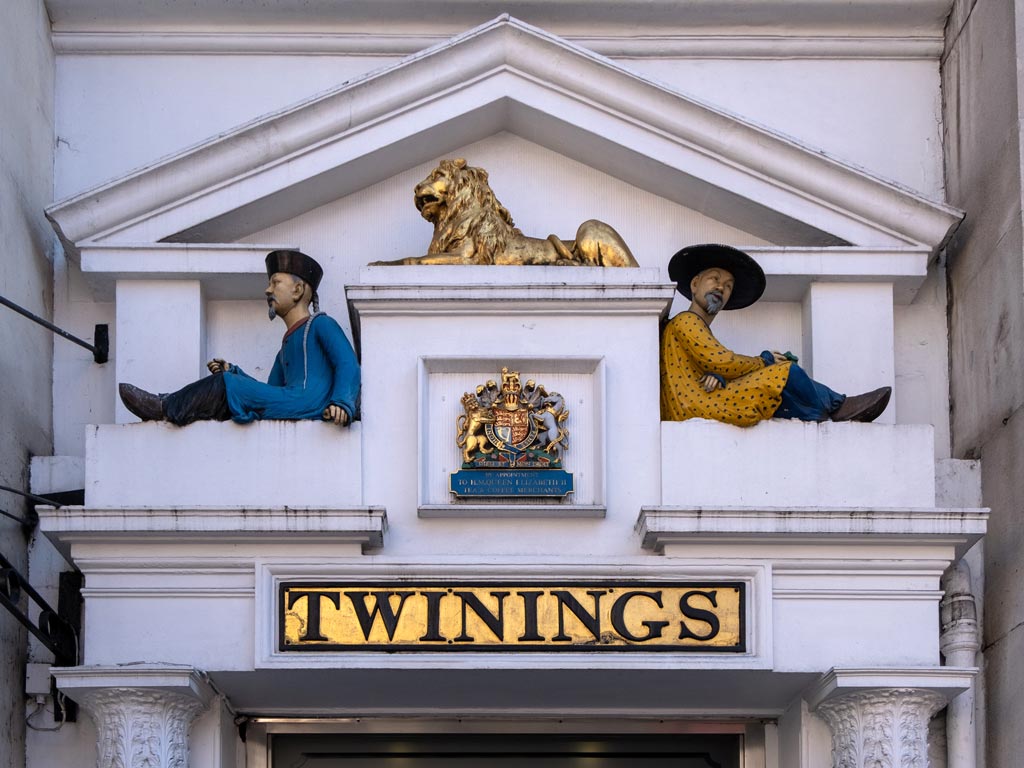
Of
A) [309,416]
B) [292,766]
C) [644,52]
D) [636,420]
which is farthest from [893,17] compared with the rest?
[292,766]

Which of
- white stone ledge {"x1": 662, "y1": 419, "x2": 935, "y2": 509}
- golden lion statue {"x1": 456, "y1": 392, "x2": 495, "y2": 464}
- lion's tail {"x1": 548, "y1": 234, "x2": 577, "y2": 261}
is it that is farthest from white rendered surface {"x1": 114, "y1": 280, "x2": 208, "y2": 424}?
white stone ledge {"x1": 662, "y1": 419, "x2": 935, "y2": 509}

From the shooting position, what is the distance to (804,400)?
12.7 meters

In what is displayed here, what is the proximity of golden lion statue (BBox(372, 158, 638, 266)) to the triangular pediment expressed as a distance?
506 millimetres

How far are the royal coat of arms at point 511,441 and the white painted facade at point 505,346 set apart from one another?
0.13 m

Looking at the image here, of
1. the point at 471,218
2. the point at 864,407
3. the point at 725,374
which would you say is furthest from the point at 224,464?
the point at 864,407

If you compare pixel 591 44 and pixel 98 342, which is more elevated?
pixel 591 44

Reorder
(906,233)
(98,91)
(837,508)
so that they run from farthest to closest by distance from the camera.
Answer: (98,91) < (906,233) < (837,508)

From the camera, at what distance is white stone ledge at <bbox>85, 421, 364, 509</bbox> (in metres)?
12.3

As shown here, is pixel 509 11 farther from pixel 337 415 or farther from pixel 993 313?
pixel 993 313

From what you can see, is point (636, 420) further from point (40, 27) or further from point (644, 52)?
point (40, 27)

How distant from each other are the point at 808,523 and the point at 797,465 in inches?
Answer: 16.0

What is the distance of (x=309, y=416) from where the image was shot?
12.5 meters

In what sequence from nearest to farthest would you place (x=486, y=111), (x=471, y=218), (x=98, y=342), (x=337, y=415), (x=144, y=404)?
(x=337, y=415)
(x=144, y=404)
(x=471, y=218)
(x=486, y=111)
(x=98, y=342)

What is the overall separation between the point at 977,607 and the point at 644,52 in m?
4.23
